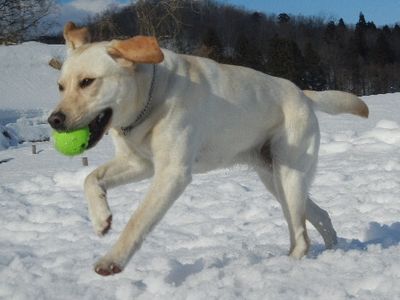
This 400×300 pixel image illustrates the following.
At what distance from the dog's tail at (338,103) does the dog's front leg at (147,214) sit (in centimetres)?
170

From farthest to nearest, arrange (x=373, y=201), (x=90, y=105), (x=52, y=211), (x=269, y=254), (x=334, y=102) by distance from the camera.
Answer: (x=52, y=211) → (x=373, y=201) → (x=334, y=102) → (x=269, y=254) → (x=90, y=105)

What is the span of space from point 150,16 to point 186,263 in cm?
1534

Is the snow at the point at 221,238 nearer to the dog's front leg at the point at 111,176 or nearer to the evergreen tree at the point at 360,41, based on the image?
the dog's front leg at the point at 111,176

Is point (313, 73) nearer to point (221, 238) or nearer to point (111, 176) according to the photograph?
point (221, 238)

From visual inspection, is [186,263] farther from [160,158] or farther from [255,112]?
[255,112]

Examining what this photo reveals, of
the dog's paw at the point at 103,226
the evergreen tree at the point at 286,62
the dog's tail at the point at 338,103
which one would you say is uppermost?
the dog's tail at the point at 338,103

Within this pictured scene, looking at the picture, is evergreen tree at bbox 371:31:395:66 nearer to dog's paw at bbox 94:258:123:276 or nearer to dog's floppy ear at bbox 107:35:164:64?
dog's floppy ear at bbox 107:35:164:64

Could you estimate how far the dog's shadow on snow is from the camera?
4.85 m

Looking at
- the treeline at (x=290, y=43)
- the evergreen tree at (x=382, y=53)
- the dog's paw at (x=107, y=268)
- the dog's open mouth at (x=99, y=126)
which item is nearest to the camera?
the dog's paw at (x=107, y=268)

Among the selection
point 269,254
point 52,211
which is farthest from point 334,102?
point 52,211

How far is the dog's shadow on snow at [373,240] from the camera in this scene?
15.9 ft

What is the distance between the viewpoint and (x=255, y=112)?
4656mm

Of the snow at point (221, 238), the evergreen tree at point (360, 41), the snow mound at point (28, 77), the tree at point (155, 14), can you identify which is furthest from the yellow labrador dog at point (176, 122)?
the evergreen tree at point (360, 41)

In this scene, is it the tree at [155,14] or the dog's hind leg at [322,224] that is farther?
the tree at [155,14]
